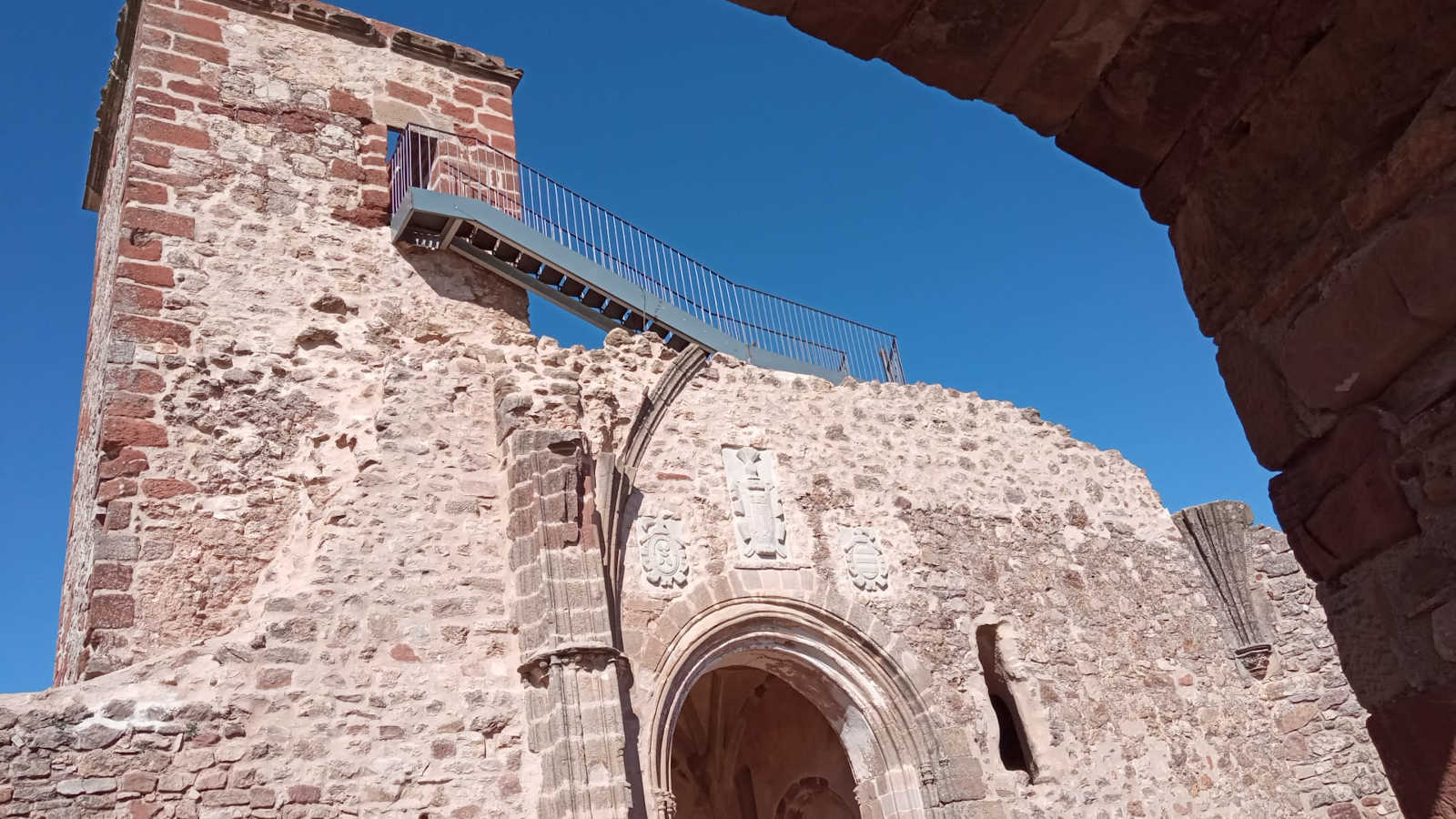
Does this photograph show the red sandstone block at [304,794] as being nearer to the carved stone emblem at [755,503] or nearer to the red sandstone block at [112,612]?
the red sandstone block at [112,612]

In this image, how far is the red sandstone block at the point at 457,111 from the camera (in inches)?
353

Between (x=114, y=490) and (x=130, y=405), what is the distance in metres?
0.55

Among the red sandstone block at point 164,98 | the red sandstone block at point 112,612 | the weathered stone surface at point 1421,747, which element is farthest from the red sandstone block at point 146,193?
the weathered stone surface at point 1421,747

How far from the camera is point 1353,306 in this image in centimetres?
208

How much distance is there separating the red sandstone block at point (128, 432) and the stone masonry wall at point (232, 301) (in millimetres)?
11

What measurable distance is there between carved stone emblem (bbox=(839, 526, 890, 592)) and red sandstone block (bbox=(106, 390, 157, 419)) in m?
4.90

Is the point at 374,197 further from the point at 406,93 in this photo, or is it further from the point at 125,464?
the point at 125,464

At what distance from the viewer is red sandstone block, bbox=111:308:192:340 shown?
6.75m

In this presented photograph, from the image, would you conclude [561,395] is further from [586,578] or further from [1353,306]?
[1353,306]

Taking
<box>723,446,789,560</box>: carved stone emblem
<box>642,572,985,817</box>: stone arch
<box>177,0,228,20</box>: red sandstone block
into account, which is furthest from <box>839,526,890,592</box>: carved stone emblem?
<box>177,0,228,20</box>: red sandstone block

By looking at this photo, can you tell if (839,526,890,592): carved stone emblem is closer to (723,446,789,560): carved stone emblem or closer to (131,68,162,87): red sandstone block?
(723,446,789,560): carved stone emblem

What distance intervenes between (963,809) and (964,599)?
1704mm

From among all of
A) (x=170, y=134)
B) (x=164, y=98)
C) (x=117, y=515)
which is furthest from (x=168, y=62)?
(x=117, y=515)

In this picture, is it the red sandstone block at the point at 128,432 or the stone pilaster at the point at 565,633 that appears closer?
the stone pilaster at the point at 565,633
